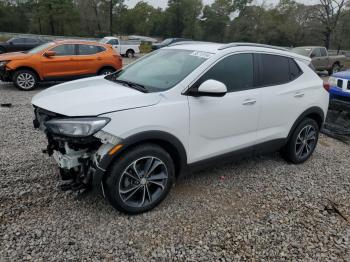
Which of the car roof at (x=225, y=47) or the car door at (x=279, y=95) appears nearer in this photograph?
the car roof at (x=225, y=47)

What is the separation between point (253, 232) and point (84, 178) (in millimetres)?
1748

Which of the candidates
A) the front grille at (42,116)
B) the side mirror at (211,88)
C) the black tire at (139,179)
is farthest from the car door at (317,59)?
the front grille at (42,116)

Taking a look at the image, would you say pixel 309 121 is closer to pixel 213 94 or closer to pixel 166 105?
pixel 213 94

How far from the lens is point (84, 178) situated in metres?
2.79

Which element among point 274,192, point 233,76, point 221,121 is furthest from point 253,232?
point 233,76

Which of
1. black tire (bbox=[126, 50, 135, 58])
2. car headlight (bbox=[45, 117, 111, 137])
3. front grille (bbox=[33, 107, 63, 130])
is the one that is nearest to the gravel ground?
front grille (bbox=[33, 107, 63, 130])

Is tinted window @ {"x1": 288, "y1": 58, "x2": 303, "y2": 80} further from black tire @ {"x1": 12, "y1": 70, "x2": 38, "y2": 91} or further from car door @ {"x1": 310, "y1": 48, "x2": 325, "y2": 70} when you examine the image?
car door @ {"x1": 310, "y1": 48, "x2": 325, "y2": 70}

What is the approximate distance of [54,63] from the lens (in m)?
8.95

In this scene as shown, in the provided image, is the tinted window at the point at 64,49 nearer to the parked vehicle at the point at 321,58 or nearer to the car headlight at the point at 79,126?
the car headlight at the point at 79,126

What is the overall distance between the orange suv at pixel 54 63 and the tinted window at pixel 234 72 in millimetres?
7048

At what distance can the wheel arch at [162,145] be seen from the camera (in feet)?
8.75

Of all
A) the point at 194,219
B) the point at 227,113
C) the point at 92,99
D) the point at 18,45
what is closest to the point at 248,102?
the point at 227,113

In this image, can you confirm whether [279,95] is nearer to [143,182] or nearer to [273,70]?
[273,70]

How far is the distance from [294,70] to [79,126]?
3.06 metres
